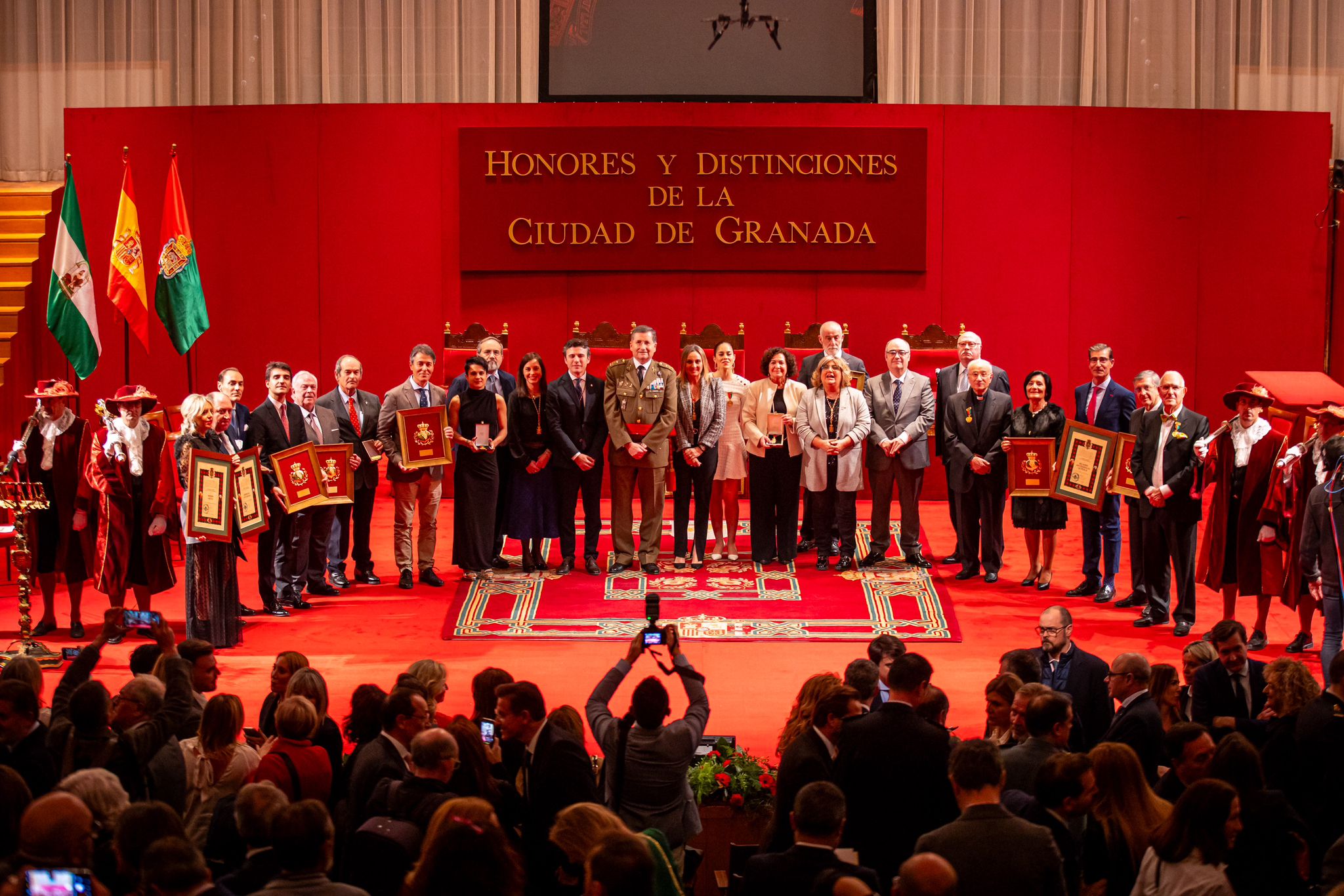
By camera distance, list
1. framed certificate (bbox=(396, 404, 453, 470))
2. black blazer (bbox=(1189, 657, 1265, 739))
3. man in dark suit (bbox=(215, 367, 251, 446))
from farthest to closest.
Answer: framed certificate (bbox=(396, 404, 453, 470)), man in dark suit (bbox=(215, 367, 251, 446)), black blazer (bbox=(1189, 657, 1265, 739))

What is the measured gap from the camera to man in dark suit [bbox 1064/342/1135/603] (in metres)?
9.64

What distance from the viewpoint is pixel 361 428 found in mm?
10258

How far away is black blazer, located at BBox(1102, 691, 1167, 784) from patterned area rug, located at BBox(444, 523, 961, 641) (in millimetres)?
3485

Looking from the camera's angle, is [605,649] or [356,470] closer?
[605,649]

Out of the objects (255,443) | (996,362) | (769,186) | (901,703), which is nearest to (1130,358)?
(996,362)

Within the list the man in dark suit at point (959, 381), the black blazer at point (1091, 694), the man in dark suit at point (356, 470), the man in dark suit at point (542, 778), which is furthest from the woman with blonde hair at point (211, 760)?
the man in dark suit at point (959, 381)

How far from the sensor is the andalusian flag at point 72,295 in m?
10.8

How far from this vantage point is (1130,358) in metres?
14.0

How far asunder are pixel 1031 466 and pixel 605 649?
335 cm

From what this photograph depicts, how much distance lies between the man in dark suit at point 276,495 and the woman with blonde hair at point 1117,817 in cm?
643

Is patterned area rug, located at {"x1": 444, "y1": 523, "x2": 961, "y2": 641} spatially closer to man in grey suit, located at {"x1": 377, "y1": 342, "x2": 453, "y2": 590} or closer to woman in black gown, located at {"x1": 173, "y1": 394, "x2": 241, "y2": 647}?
man in grey suit, located at {"x1": 377, "y1": 342, "x2": 453, "y2": 590}

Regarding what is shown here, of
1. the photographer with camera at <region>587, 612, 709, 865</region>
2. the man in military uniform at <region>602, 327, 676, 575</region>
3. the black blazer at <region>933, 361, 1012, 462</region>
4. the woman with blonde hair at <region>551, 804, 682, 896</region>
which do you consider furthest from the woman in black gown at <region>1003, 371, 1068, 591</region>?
the woman with blonde hair at <region>551, 804, 682, 896</region>

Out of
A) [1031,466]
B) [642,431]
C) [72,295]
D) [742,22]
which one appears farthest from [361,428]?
[742,22]

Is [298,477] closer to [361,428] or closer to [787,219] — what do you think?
[361,428]
